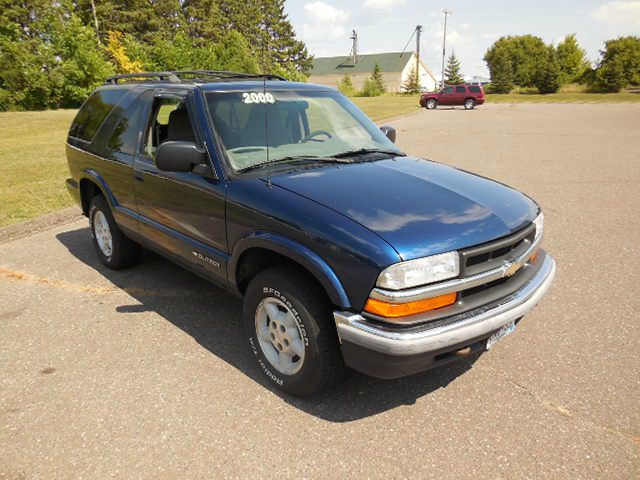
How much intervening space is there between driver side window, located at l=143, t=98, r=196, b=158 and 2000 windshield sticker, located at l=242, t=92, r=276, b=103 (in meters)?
0.45

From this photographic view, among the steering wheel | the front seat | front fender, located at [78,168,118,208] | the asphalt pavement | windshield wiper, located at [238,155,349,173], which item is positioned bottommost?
the asphalt pavement

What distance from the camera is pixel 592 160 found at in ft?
36.3

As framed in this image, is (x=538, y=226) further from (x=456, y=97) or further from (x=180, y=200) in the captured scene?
(x=456, y=97)

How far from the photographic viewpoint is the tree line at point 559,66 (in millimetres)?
52250

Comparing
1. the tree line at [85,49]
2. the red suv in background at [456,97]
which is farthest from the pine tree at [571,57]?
the tree line at [85,49]

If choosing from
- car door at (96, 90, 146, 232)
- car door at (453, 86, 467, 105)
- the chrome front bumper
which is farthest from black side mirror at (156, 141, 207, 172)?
car door at (453, 86, 467, 105)

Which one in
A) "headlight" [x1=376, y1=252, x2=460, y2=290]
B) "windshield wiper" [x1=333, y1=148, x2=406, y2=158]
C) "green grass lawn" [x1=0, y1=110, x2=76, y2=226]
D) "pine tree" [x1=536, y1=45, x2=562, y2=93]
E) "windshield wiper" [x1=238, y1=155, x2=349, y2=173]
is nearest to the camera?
"headlight" [x1=376, y1=252, x2=460, y2=290]

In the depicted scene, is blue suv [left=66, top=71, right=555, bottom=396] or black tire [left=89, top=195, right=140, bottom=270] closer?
blue suv [left=66, top=71, right=555, bottom=396]

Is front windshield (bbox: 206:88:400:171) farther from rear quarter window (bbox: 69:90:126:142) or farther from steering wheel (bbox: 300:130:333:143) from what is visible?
rear quarter window (bbox: 69:90:126:142)

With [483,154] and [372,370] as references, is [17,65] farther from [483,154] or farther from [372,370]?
[372,370]

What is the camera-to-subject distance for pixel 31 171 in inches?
392

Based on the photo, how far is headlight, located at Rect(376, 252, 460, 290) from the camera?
229cm

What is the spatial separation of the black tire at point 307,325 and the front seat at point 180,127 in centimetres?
131

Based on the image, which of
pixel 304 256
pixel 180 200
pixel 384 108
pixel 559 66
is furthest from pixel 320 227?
pixel 559 66
